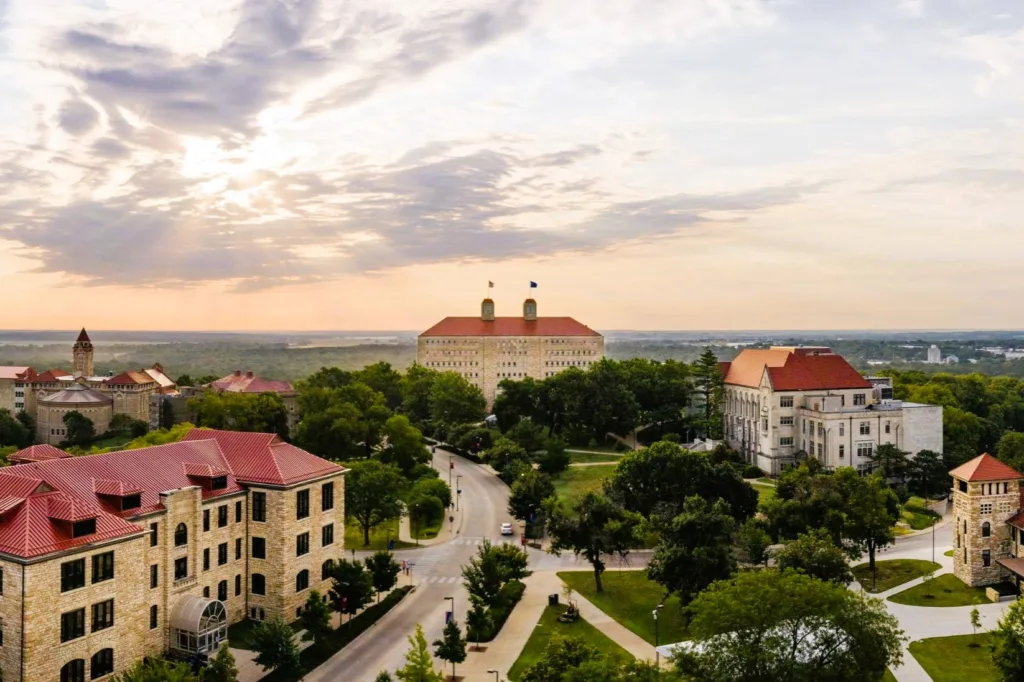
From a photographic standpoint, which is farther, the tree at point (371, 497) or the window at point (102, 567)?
the tree at point (371, 497)

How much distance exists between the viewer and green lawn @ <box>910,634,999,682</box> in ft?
137

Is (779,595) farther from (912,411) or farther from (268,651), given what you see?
(912,411)

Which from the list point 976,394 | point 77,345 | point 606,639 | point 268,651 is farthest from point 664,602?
point 77,345

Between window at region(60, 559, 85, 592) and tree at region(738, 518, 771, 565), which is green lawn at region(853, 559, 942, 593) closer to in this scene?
tree at region(738, 518, 771, 565)

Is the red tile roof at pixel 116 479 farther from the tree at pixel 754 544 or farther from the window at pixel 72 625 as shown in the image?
the tree at pixel 754 544

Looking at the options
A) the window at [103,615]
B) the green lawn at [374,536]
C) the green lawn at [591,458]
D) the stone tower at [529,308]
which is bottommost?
the green lawn at [374,536]

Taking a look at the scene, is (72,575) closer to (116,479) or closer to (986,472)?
(116,479)

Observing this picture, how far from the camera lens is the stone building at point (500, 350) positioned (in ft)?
607

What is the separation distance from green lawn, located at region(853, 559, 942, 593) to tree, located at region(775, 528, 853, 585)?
30.3 feet

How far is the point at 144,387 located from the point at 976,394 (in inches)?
5354

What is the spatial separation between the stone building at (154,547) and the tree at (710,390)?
6664 cm

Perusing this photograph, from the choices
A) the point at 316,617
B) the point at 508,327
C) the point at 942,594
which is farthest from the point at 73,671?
the point at 508,327

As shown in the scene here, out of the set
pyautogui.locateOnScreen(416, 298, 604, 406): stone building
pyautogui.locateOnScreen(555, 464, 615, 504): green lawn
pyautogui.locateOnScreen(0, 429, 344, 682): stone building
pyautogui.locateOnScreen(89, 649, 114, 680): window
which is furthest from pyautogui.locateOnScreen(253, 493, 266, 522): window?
pyautogui.locateOnScreen(416, 298, 604, 406): stone building

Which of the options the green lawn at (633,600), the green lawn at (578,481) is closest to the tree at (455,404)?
the green lawn at (578,481)
